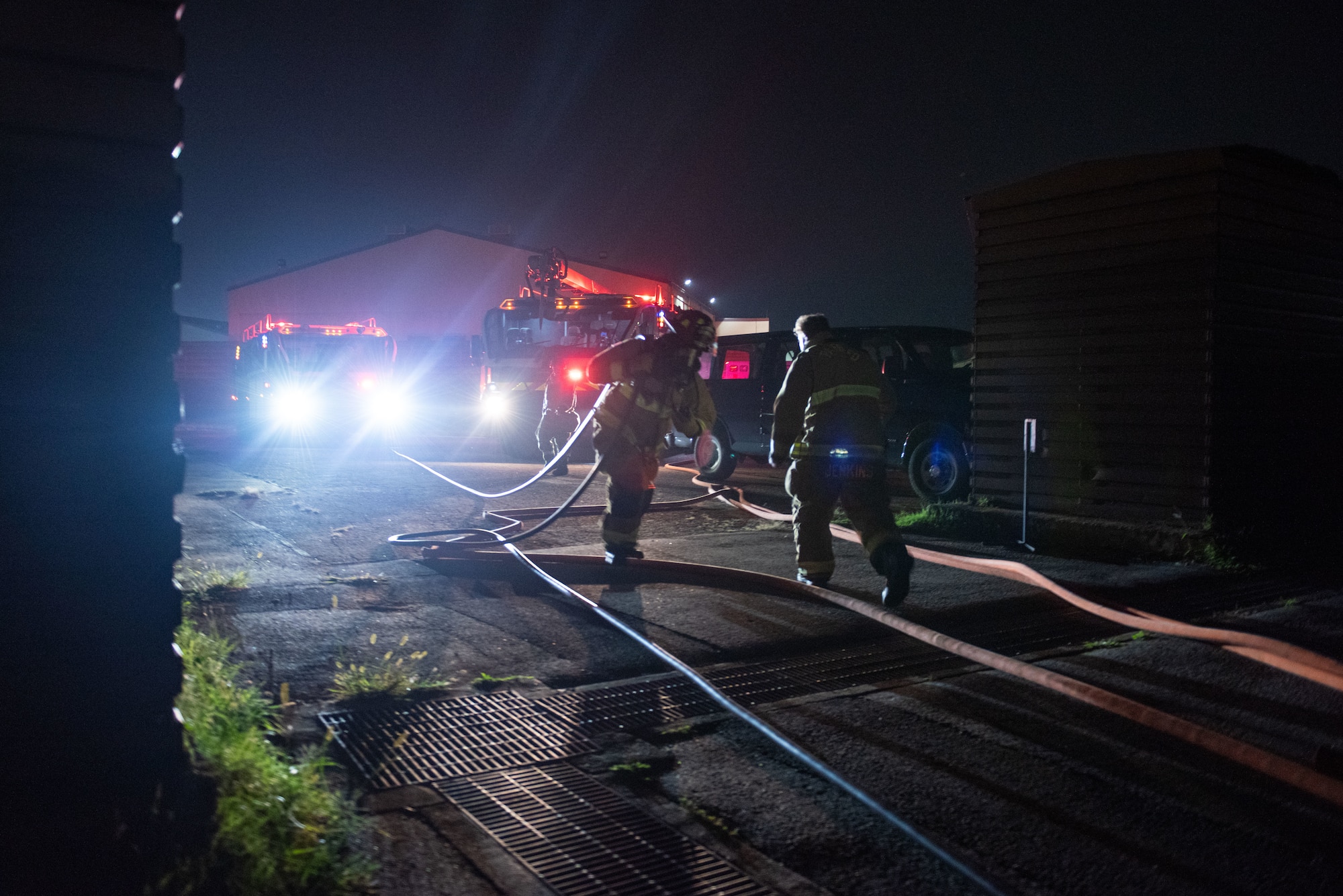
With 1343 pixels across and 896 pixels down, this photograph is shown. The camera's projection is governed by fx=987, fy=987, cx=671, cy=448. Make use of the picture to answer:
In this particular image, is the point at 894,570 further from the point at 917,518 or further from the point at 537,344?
the point at 537,344

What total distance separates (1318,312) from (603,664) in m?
7.36

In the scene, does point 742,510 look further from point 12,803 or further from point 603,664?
point 12,803

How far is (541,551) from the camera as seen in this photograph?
715cm

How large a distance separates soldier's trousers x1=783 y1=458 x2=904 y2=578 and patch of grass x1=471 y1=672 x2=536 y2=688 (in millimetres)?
2156

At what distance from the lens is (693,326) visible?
6.58 meters

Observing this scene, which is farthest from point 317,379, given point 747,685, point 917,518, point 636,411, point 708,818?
point 708,818

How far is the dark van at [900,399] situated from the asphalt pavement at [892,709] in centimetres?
256

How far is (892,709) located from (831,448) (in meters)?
2.18

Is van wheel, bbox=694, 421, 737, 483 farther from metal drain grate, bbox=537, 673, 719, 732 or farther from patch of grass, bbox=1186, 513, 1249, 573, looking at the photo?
metal drain grate, bbox=537, 673, 719, 732

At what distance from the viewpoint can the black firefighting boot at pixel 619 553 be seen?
647 centimetres

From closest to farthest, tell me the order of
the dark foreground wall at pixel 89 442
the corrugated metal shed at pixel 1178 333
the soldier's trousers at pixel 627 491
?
the dark foreground wall at pixel 89 442
the soldier's trousers at pixel 627 491
the corrugated metal shed at pixel 1178 333

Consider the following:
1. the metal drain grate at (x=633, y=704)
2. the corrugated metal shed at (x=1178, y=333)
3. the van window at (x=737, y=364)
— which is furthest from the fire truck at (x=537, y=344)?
the metal drain grate at (x=633, y=704)

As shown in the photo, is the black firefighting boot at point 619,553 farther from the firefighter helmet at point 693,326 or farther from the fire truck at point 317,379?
the fire truck at point 317,379

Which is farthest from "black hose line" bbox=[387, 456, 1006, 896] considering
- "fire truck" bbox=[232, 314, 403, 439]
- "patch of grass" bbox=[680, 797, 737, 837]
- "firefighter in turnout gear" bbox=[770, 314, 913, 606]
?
"fire truck" bbox=[232, 314, 403, 439]
